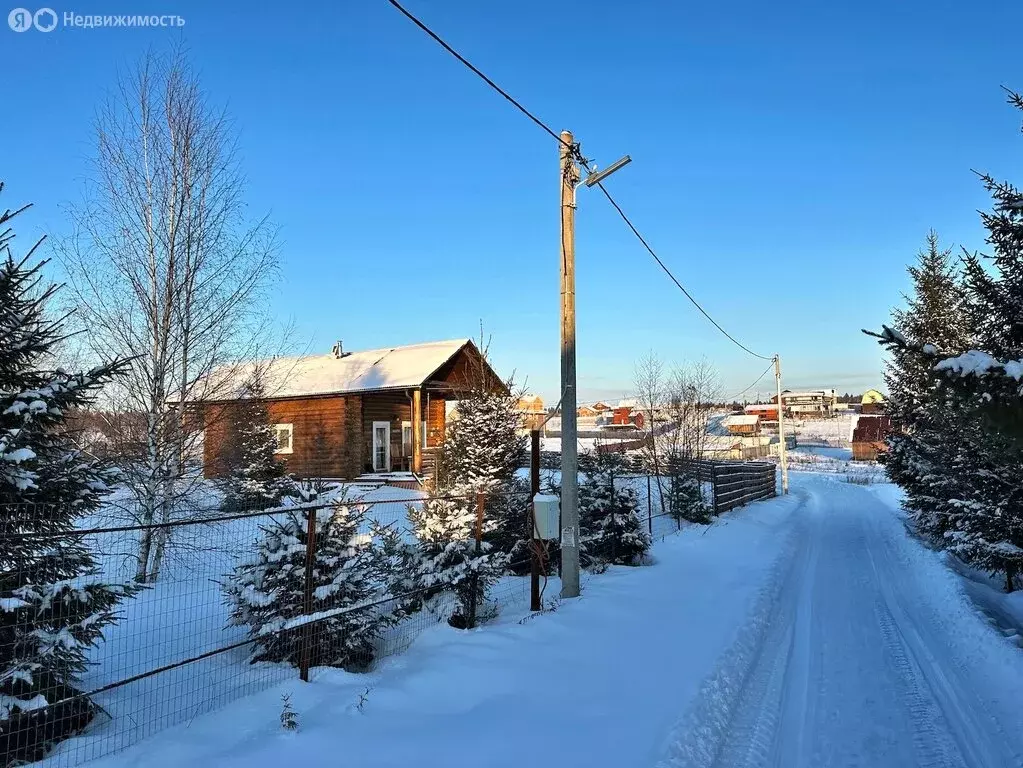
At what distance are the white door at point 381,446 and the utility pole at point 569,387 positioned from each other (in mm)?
17225

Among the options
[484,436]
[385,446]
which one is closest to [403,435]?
[385,446]

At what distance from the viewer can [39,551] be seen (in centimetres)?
433

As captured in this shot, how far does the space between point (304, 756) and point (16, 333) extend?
3670 millimetres

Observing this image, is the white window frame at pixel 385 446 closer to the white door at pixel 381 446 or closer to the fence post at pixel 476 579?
the white door at pixel 381 446

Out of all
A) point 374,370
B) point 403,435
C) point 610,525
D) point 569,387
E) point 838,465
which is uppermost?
point 374,370

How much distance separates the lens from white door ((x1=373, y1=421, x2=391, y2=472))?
974 inches

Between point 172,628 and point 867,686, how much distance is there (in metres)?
6.56

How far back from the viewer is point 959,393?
9.84 ft

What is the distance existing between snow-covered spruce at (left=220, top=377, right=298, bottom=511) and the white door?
5.04 meters

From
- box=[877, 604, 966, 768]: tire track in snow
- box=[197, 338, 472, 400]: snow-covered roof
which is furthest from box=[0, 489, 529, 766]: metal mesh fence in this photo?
box=[197, 338, 472, 400]: snow-covered roof

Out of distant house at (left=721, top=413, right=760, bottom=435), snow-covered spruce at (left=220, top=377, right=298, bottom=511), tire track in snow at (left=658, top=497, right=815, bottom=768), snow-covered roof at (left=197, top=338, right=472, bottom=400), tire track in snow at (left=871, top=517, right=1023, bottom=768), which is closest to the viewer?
tire track in snow at (left=658, top=497, right=815, bottom=768)

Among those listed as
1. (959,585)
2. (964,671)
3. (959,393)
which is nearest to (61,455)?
(959,393)

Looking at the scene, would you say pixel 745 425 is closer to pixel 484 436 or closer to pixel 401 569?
pixel 484 436

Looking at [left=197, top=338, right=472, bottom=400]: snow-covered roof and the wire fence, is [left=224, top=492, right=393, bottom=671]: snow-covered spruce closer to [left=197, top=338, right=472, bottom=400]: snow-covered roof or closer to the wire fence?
the wire fence
